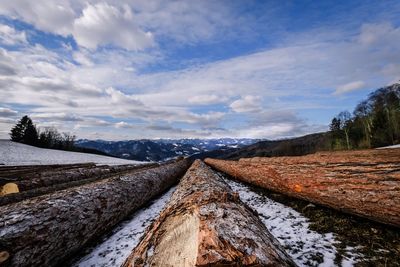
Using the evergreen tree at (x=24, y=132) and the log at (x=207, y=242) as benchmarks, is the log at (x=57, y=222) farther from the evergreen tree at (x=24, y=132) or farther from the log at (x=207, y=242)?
the evergreen tree at (x=24, y=132)

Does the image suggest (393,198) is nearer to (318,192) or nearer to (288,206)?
(318,192)

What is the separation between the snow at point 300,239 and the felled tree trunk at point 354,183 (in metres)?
0.63

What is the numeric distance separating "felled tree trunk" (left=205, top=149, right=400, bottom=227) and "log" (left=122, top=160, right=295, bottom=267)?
236 cm

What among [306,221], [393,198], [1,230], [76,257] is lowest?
[76,257]

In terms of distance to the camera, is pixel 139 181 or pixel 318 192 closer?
pixel 318 192

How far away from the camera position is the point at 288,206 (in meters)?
5.60

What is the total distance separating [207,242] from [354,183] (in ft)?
11.2

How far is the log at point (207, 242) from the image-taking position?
1673 millimetres

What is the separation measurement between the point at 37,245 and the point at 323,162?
5305 mm

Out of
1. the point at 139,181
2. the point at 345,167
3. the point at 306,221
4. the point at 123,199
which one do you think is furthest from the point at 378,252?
the point at 139,181

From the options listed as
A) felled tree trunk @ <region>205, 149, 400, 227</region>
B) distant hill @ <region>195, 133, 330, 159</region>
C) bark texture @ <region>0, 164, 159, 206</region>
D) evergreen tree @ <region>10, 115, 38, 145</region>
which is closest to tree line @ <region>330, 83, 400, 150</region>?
distant hill @ <region>195, 133, 330, 159</region>

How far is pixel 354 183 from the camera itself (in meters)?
3.98

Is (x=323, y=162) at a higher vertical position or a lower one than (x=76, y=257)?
higher

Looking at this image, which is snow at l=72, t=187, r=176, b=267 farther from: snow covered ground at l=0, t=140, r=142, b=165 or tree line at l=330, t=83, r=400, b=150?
tree line at l=330, t=83, r=400, b=150
